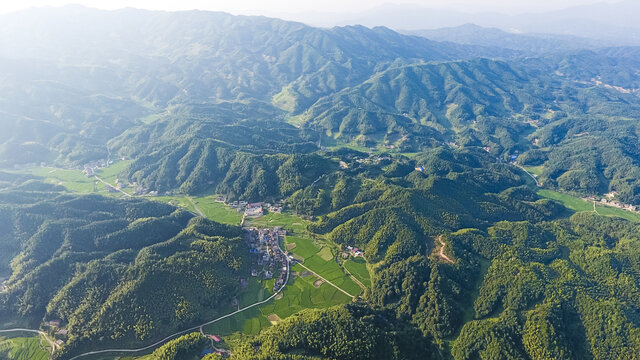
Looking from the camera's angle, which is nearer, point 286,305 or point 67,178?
point 286,305

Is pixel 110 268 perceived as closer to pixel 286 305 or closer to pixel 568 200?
pixel 286 305

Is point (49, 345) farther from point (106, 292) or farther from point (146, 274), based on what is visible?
point (146, 274)

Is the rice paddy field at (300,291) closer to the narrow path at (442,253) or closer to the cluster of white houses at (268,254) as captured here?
the cluster of white houses at (268,254)

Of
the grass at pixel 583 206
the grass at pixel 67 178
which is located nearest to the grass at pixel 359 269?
the grass at pixel 583 206

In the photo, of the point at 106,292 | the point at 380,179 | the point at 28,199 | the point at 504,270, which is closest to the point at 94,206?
the point at 28,199

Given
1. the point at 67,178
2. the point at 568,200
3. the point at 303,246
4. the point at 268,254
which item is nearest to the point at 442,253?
the point at 303,246

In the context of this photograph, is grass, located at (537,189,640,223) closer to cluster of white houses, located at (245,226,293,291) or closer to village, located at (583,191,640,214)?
village, located at (583,191,640,214)
